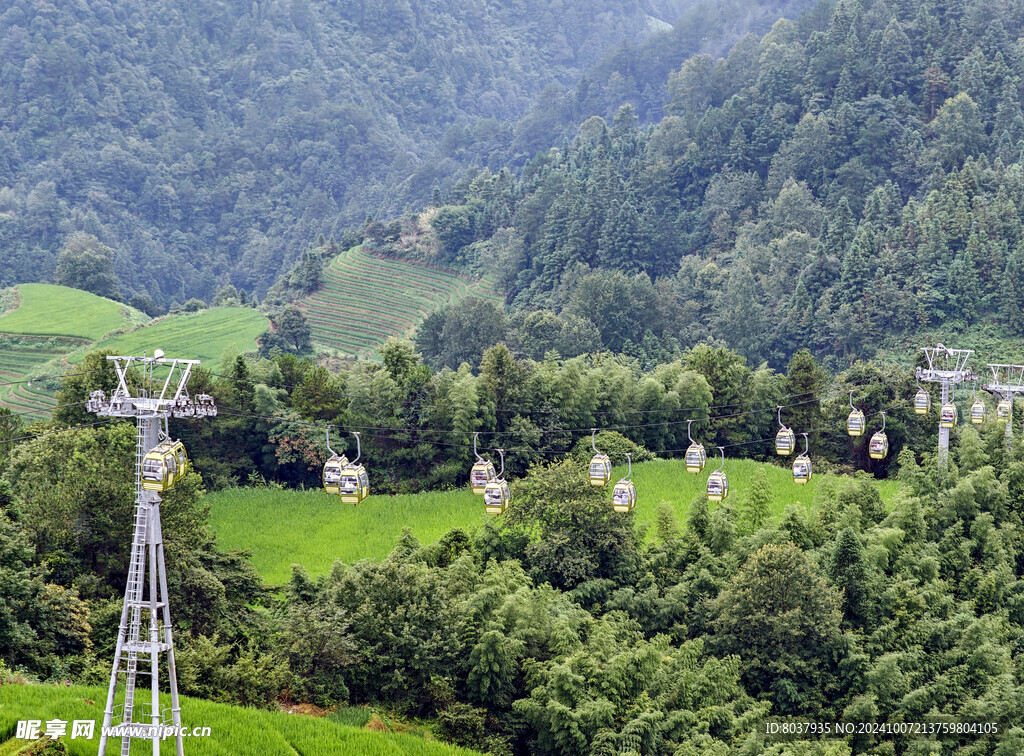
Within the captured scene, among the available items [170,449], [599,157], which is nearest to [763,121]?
[599,157]

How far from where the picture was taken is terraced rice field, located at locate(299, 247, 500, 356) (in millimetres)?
93438

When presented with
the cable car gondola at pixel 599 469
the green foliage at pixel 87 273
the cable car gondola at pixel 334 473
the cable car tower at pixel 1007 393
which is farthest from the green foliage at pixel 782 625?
the green foliage at pixel 87 273

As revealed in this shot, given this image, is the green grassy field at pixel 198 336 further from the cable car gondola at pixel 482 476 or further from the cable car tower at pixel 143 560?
the cable car tower at pixel 143 560

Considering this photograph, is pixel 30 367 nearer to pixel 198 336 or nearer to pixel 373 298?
pixel 198 336

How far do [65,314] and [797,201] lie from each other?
4833 centimetres

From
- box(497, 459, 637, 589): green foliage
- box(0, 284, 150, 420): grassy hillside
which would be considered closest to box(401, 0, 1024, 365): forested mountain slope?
box(0, 284, 150, 420): grassy hillside

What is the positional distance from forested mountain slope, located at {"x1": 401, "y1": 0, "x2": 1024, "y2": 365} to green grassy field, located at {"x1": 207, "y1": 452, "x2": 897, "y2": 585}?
109 ft

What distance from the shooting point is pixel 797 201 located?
9144 centimetres

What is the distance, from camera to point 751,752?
29734mm

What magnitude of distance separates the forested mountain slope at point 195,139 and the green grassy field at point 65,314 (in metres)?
33.1

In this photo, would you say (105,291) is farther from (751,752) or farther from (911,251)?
(751,752)

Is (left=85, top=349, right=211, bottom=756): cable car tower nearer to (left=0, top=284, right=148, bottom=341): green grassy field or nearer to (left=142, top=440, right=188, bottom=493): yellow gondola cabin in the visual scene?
(left=142, top=440, right=188, bottom=493): yellow gondola cabin

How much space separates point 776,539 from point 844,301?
44696mm

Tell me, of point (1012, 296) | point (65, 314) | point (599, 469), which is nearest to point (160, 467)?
point (599, 469)
